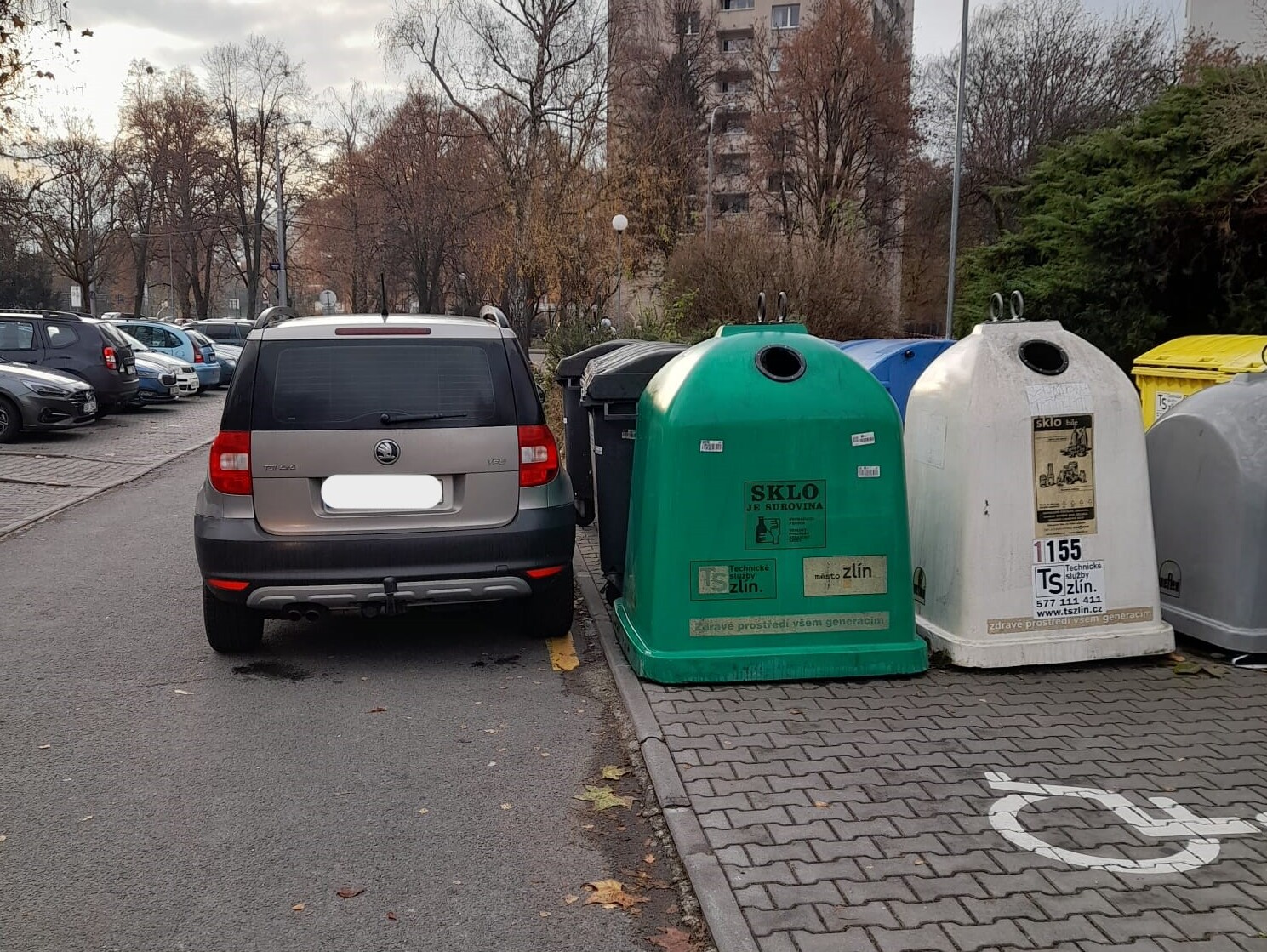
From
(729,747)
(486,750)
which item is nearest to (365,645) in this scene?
(486,750)

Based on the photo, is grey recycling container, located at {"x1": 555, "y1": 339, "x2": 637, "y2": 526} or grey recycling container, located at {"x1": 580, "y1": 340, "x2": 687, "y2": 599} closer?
grey recycling container, located at {"x1": 580, "y1": 340, "x2": 687, "y2": 599}

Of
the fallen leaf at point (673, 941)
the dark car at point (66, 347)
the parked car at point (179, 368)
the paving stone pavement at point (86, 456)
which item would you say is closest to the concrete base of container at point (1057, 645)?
the fallen leaf at point (673, 941)

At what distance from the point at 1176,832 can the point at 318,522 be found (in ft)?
13.0

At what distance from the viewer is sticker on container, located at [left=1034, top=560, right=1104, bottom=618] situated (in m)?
5.77

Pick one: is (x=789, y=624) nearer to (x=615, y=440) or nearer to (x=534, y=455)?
(x=534, y=455)

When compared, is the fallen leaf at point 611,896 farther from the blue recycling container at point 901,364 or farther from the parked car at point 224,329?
the parked car at point 224,329

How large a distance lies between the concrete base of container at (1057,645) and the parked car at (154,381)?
2147cm

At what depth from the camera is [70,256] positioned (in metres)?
50.0

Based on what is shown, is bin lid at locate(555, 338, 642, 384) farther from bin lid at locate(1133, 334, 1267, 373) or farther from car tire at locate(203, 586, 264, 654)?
bin lid at locate(1133, 334, 1267, 373)

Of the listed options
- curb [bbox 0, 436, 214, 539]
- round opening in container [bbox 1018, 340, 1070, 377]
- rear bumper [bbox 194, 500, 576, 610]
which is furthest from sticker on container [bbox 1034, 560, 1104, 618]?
curb [bbox 0, 436, 214, 539]

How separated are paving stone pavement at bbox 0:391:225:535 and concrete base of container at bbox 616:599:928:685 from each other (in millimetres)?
7396

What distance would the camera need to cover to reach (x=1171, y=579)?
642 centimetres

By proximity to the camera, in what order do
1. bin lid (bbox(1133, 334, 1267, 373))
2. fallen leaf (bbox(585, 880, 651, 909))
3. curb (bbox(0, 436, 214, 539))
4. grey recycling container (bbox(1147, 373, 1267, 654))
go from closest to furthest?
fallen leaf (bbox(585, 880, 651, 909)) < grey recycling container (bbox(1147, 373, 1267, 654)) < bin lid (bbox(1133, 334, 1267, 373)) < curb (bbox(0, 436, 214, 539))

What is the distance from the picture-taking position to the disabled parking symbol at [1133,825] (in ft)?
12.3
